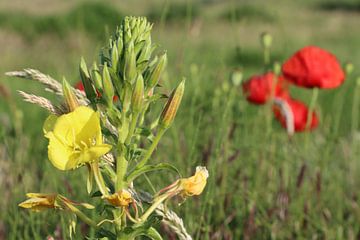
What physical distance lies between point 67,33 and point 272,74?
31.0ft

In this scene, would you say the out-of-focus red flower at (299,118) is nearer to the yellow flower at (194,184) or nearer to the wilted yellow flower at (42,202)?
the yellow flower at (194,184)

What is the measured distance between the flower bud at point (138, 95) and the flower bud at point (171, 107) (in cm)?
6

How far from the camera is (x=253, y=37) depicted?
12039 millimetres

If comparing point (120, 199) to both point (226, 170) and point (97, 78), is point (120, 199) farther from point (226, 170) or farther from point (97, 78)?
point (226, 170)

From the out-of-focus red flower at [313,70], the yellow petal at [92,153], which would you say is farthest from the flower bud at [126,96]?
the out-of-focus red flower at [313,70]

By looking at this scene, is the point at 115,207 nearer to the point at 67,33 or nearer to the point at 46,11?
the point at 67,33

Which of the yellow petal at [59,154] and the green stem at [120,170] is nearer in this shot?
the yellow petal at [59,154]

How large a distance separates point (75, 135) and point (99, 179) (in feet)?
0.29

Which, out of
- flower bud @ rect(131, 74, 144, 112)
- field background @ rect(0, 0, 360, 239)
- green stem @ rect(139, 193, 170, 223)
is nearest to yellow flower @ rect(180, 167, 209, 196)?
green stem @ rect(139, 193, 170, 223)

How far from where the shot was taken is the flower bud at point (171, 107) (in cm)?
124

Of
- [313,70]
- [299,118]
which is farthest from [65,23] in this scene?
[313,70]

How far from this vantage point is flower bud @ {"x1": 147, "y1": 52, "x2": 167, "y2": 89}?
1211mm

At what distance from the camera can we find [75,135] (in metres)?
1.15

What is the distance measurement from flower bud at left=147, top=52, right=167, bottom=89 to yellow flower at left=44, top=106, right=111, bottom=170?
135mm
